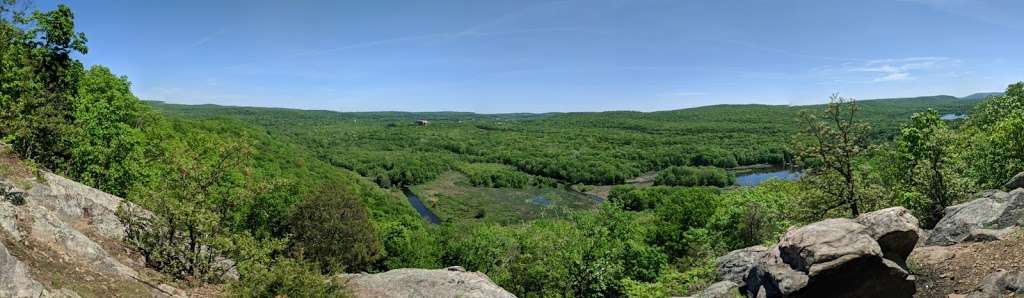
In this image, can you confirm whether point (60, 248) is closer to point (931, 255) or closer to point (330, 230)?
point (330, 230)

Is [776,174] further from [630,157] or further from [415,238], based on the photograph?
[415,238]

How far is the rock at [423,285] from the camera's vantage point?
961 inches

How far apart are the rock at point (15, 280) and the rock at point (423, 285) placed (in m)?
12.2

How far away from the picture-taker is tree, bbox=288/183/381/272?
39406 millimetres

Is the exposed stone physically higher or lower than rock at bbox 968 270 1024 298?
lower

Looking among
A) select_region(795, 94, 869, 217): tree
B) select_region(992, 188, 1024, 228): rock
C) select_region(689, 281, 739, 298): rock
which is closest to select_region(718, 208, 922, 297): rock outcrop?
select_region(689, 281, 739, 298): rock

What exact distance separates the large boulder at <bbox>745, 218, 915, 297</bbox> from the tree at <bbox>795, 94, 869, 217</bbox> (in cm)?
898

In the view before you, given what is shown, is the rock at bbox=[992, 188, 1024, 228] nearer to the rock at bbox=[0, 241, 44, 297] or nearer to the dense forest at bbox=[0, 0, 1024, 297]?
the dense forest at bbox=[0, 0, 1024, 297]

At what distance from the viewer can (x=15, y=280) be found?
1197 centimetres

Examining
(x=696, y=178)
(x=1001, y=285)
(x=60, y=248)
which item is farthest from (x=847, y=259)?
(x=696, y=178)

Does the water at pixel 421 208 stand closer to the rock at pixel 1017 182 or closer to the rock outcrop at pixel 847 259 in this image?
the rock at pixel 1017 182

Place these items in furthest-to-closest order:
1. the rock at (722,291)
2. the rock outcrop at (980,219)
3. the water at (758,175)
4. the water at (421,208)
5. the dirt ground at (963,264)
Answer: the water at (758,175)
the water at (421,208)
the rock at (722,291)
the rock outcrop at (980,219)
the dirt ground at (963,264)

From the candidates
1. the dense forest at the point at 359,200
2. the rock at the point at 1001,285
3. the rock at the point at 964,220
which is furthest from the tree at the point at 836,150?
the rock at the point at 1001,285

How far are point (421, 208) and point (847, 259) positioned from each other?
131297 mm
